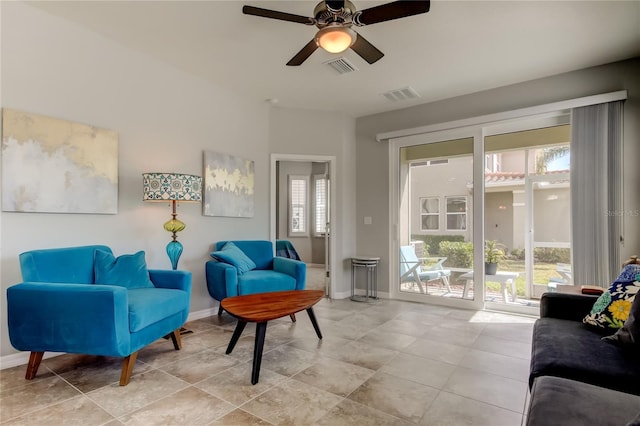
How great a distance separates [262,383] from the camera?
217 centimetres

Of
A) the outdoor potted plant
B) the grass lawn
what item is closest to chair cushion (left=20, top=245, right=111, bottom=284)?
the outdoor potted plant

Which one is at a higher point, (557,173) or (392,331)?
(557,173)

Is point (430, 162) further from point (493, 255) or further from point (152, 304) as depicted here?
point (152, 304)

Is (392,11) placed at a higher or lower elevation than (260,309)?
higher

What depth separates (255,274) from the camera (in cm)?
361

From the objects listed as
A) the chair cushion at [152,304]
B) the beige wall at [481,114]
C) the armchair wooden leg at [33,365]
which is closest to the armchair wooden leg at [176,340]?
the chair cushion at [152,304]

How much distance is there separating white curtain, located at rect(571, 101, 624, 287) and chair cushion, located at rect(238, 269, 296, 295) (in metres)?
3.02

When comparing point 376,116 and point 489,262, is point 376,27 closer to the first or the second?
point 376,116

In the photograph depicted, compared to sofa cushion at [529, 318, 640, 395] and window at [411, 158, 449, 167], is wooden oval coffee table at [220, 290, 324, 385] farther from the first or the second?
window at [411, 158, 449, 167]

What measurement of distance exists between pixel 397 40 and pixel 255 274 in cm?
268

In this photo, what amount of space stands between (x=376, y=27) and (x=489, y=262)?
326cm

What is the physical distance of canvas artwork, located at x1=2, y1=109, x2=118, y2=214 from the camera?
2.42 metres

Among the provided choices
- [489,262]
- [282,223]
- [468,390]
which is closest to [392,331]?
[468,390]

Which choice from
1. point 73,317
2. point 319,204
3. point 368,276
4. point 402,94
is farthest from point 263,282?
point 319,204
